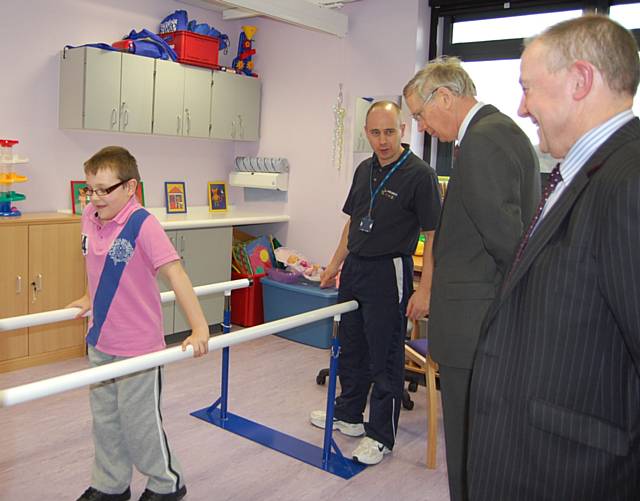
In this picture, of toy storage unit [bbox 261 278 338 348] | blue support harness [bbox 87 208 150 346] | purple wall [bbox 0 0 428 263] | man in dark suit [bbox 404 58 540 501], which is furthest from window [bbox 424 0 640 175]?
blue support harness [bbox 87 208 150 346]

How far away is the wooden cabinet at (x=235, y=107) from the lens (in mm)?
5129

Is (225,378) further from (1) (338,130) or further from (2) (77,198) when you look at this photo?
(1) (338,130)

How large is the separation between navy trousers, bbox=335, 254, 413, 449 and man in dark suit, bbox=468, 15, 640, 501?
171 cm

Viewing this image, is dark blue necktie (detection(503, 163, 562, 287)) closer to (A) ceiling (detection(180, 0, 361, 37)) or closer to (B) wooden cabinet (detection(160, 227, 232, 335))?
(A) ceiling (detection(180, 0, 361, 37))

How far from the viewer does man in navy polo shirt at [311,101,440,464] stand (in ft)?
9.43

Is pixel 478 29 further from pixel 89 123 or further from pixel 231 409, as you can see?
pixel 231 409

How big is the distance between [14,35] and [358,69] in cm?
238

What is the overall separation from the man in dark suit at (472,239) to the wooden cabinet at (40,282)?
9.20 ft

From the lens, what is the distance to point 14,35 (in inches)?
165

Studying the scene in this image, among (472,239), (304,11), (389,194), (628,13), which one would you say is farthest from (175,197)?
(472,239)

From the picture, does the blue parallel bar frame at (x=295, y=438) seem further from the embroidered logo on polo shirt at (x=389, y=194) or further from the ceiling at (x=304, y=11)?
the ceiling at (x=304, y=11)

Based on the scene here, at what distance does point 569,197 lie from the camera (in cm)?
112

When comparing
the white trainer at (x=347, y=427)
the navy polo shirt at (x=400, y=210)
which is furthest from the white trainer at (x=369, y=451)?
the navy polo shirt at (x=400, y=210)

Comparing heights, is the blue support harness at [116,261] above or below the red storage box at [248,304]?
above
